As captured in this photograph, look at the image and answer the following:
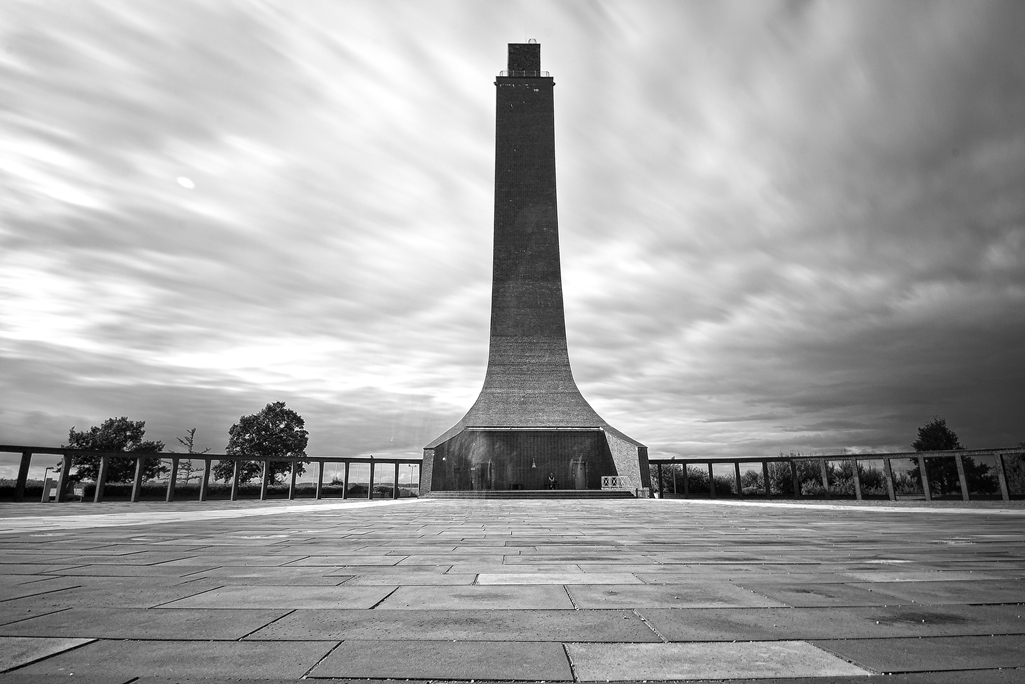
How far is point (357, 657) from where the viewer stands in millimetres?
2209

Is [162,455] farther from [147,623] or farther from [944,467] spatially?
[944,467]

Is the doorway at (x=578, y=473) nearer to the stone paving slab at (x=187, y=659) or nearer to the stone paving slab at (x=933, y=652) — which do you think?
the stone paving slab at (x=933, y=652)

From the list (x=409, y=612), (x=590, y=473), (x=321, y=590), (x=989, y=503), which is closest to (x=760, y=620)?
(x=409, y=612)

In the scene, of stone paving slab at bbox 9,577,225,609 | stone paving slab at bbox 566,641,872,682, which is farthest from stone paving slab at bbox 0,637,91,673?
stone paving slab at bbox 566,641,872,682

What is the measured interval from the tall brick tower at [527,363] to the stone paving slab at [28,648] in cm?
2468

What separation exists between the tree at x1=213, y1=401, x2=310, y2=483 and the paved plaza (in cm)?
4585

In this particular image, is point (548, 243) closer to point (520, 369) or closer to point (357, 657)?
point (520, 369)

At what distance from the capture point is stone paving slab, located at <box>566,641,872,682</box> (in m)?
2.02

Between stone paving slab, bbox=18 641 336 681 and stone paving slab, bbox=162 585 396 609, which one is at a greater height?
stone paving slab, bbox=18 641 336 681

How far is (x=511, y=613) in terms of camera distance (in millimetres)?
2971

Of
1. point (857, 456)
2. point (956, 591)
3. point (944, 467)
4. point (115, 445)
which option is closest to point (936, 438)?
point (944, 467)

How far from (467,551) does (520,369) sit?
89.1ft

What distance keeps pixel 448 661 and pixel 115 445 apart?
189 feet

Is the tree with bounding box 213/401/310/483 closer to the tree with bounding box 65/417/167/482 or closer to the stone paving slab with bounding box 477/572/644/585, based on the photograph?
the tree with bounding box 65/417/167/482
